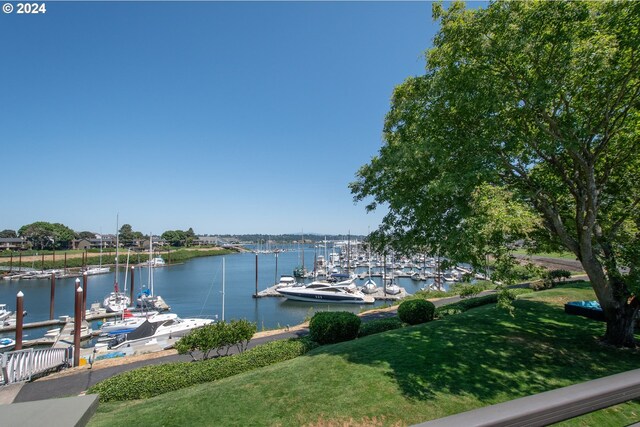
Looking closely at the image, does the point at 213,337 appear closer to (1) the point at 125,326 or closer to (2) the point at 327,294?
(1) the point at 125,326

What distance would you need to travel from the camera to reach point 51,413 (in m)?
2.49

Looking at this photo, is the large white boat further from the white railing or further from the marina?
the white railing

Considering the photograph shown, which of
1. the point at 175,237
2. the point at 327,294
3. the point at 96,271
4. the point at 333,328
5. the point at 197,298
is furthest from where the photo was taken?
the point at 175,237

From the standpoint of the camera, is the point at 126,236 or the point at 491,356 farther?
the point at 126,236

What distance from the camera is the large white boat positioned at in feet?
138

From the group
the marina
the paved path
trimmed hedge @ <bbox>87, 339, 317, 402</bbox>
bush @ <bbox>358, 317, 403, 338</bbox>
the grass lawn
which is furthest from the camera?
the marina

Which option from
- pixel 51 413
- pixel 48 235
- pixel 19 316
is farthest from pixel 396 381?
pixel 48 235

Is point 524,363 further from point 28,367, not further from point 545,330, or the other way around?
point 28,367

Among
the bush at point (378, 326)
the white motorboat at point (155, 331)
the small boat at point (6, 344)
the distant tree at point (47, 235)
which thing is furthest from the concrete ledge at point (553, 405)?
the distant tree at point (47, 235)

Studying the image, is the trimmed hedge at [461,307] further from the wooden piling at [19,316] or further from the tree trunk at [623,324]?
the wooden piling at [19,316]

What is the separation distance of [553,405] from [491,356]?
866cm

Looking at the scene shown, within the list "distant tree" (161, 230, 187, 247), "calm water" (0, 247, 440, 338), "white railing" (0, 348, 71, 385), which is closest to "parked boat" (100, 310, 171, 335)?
"calm water" (0, 247, 440, 338)

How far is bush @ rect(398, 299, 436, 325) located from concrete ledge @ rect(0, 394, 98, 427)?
13.6 meters

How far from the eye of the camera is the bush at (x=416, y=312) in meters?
14.6
